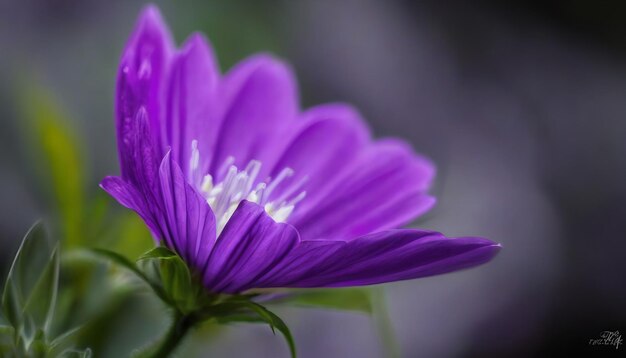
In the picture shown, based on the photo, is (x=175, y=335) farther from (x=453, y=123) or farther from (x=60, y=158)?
(x=453, y=123)

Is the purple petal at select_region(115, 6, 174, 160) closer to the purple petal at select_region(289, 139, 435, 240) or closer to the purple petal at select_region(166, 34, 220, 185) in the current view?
the purple petal at select_region(166, 34, 220, 185)

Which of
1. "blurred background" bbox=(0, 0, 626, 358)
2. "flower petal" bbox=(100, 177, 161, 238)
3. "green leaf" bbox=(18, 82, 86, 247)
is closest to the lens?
"flower petal" bbox=(100, 177, 161, 238)

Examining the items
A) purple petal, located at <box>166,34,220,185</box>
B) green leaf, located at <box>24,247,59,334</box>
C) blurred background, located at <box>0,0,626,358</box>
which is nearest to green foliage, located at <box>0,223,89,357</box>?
green leaf, located at <box>24,247,59,334</box>

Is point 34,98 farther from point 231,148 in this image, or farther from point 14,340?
point 14,340

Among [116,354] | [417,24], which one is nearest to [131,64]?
[116,354]

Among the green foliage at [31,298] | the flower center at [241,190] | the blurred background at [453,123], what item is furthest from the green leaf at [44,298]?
the blurred background at [453,123]

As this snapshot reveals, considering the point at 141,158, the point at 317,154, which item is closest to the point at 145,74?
the point at 141,158

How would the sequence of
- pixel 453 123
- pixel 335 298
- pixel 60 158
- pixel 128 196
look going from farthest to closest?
1. pixel 453 123
2. pixel 60 158
3. pixel 335 298
4. pixel 128 196
